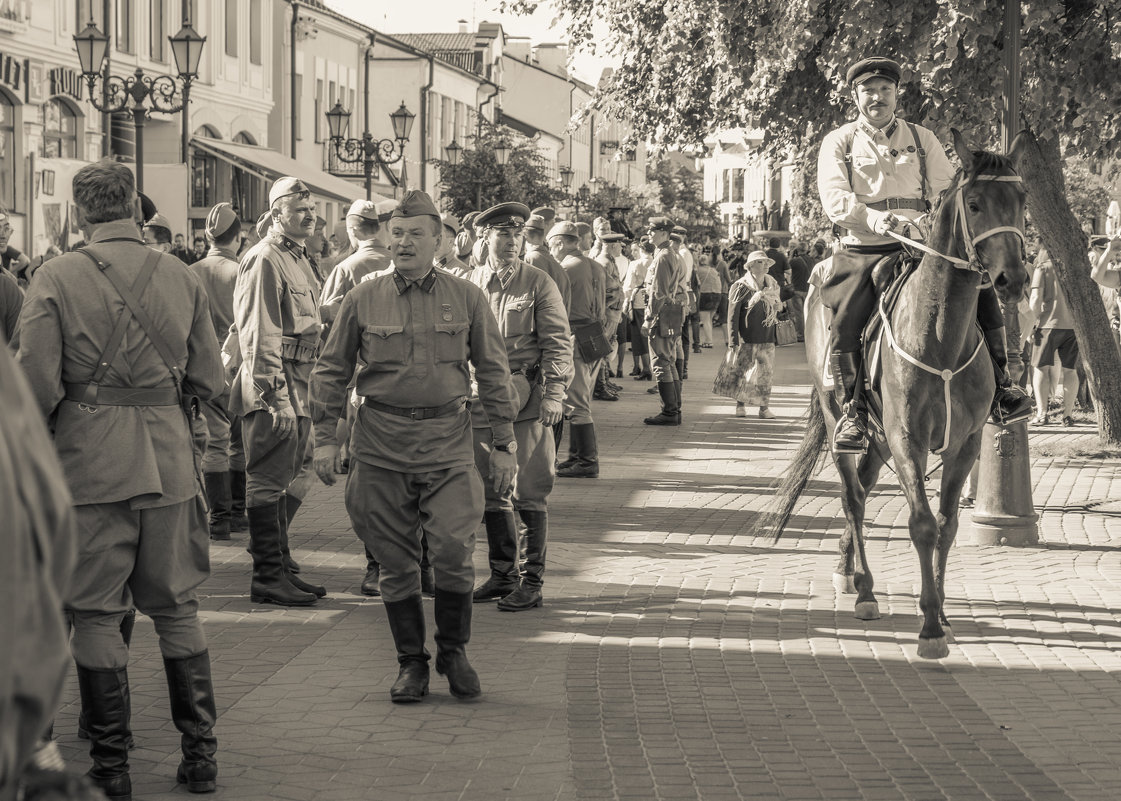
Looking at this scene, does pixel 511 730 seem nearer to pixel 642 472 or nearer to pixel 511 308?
pixel 511 308

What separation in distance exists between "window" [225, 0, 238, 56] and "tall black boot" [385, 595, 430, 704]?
32044mm

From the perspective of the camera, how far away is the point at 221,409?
423 inches

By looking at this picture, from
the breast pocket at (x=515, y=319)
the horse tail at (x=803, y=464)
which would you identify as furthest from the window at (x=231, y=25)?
the breast pocket at (x=515, y=319)

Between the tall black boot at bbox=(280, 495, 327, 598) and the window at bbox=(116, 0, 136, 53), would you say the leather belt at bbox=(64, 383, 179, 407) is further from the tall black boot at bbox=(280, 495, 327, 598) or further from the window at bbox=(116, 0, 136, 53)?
the window at bbox=(116, 0, 136, 53)

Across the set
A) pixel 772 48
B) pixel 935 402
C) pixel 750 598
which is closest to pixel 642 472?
pixel 772 48

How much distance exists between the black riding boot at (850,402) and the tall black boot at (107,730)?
4.51 meters

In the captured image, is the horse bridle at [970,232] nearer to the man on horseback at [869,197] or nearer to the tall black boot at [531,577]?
the man on horseback at [869,197]

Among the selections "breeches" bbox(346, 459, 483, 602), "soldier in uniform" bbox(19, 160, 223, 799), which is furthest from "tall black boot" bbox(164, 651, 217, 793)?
"breeches" bbox(346, 459, 483, 602)

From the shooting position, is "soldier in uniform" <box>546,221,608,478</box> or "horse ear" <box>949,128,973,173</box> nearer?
"horse ear" <box>949,128,973,173</box>

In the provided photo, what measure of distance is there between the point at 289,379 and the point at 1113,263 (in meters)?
14.6

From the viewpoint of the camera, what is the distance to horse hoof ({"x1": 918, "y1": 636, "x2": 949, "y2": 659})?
24.1 ft

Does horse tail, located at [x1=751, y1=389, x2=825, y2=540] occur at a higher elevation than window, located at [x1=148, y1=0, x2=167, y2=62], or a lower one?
lower

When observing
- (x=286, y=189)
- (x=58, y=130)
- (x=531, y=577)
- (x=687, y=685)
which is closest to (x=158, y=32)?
(x=58, y=130)

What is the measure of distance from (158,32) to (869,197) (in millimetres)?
26799
